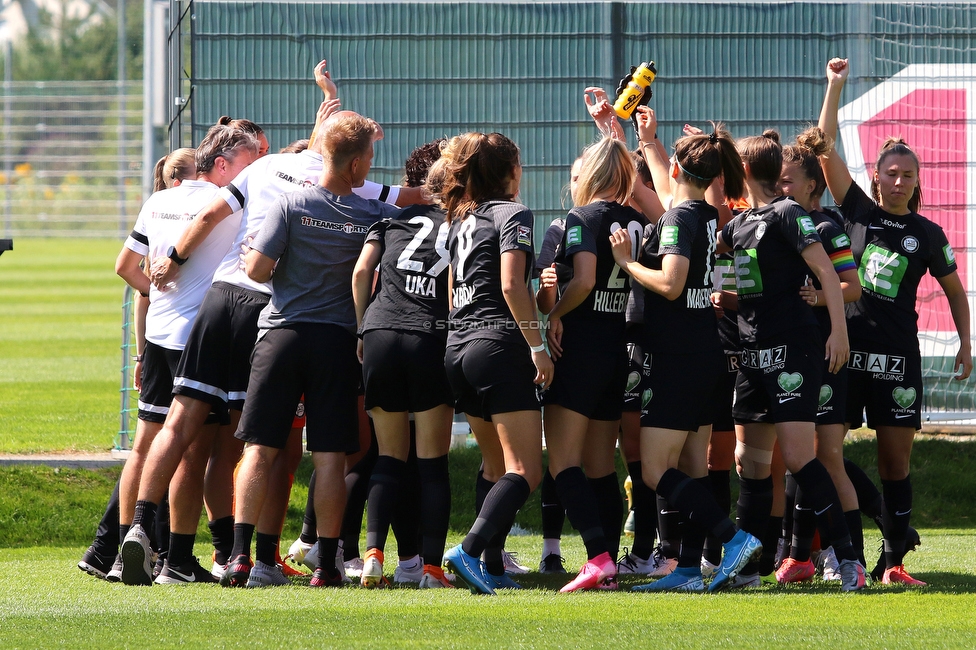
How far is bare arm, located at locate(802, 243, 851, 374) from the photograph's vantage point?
4953 millimetres

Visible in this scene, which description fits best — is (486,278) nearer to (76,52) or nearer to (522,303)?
(522,303)

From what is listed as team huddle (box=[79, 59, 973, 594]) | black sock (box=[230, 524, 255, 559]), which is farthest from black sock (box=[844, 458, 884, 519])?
black sock (box=[230, 524, 255, 559])

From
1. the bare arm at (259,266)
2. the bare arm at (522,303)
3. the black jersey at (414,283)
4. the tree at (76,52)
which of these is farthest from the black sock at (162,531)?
the tree at (76,52)

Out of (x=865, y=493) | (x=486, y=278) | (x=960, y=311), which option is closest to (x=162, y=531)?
(x=486, y=278)

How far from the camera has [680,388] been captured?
4.97 m

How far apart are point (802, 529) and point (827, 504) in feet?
1.80

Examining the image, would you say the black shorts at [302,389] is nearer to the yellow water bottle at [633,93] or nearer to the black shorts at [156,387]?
the black shorts at [156,387]

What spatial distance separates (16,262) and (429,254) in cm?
3465

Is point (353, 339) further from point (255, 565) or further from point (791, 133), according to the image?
point (791, 133)

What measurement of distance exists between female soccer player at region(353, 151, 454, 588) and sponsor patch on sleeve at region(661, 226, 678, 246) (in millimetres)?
925

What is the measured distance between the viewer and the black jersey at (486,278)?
192 inches

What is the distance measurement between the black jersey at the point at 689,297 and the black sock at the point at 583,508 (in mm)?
636

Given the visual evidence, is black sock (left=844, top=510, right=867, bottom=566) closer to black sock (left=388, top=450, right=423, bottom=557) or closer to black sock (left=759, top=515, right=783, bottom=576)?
black sock (left=759, top=515, right=783, bottom=576)

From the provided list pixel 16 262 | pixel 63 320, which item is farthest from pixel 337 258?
pixel 16 262
